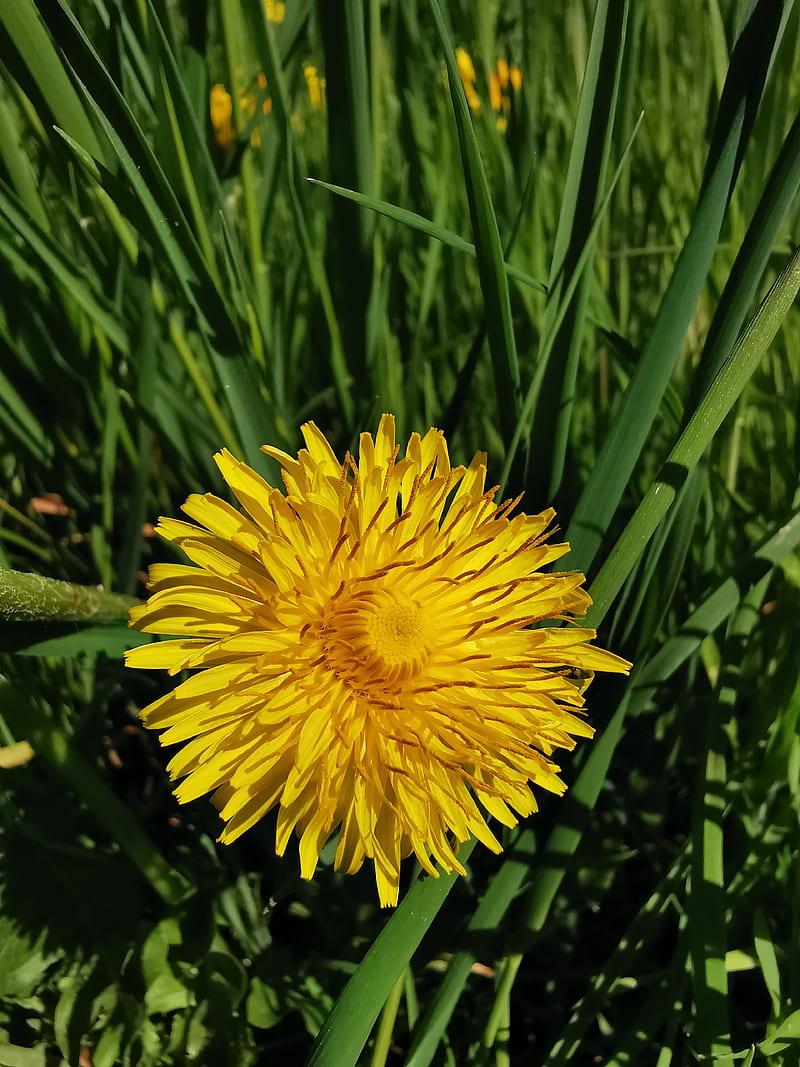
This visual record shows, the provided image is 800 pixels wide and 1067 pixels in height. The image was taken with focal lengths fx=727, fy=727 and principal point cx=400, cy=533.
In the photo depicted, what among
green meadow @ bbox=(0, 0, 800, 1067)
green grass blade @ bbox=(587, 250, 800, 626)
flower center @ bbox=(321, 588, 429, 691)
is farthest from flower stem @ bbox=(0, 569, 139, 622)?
green grass blade @ bbox=(587, 250, 800, 626)

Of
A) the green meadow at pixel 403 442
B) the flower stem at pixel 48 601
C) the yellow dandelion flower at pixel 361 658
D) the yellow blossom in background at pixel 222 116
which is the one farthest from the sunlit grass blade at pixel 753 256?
the yellow blossom in background at pixel 222 116

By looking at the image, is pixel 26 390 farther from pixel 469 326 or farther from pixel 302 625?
pixel 469 326

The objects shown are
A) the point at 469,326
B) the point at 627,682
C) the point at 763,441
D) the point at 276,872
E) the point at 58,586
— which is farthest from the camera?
the point at 469,326

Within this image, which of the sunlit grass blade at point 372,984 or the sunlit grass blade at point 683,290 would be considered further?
the sunlit grass blade at point 683,290

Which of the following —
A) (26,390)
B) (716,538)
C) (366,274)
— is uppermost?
(366,274)

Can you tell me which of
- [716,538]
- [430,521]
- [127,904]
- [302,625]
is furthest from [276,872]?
[716,538]

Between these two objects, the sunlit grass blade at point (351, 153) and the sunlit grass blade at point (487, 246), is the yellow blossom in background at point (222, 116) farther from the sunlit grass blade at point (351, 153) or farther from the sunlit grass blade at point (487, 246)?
the sunlit grass blade at point (487, 246)

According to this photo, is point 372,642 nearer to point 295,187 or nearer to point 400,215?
point 400,215

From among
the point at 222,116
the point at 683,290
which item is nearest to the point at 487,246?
the point at 683,290
